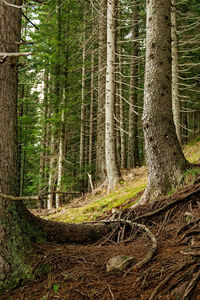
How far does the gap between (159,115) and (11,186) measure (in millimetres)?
3478

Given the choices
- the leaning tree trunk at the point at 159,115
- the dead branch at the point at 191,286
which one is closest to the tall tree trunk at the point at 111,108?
the leaning tree trunk at the point at 159,115

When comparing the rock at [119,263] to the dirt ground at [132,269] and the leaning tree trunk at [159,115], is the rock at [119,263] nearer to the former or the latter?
the dirt ground at [132,269]

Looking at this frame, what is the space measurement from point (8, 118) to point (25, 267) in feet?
6.10

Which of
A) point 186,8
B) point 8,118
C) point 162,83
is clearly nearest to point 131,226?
point 8,118

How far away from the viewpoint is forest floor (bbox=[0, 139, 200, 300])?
88.9 inches

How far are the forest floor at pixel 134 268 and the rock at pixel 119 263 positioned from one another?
3 cm

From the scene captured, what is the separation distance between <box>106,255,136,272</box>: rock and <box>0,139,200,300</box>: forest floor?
32 mm

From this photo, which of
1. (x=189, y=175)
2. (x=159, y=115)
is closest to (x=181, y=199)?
(x=189, y=175)

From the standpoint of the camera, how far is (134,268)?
269 centimetres

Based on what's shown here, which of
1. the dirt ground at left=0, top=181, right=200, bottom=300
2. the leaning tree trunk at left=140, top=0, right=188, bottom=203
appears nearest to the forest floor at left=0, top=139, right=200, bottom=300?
the dirt ground at left=0, top=181, right=200, bottom=300

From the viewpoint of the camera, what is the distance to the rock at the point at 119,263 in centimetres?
276

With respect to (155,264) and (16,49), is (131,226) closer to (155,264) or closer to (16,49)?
(155,264)

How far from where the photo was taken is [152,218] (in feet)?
14.6

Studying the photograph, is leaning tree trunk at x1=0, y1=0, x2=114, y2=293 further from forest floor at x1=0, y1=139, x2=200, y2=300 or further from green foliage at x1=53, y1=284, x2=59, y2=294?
green foliage at x1=53, y1=284, x2=59, y2=294
